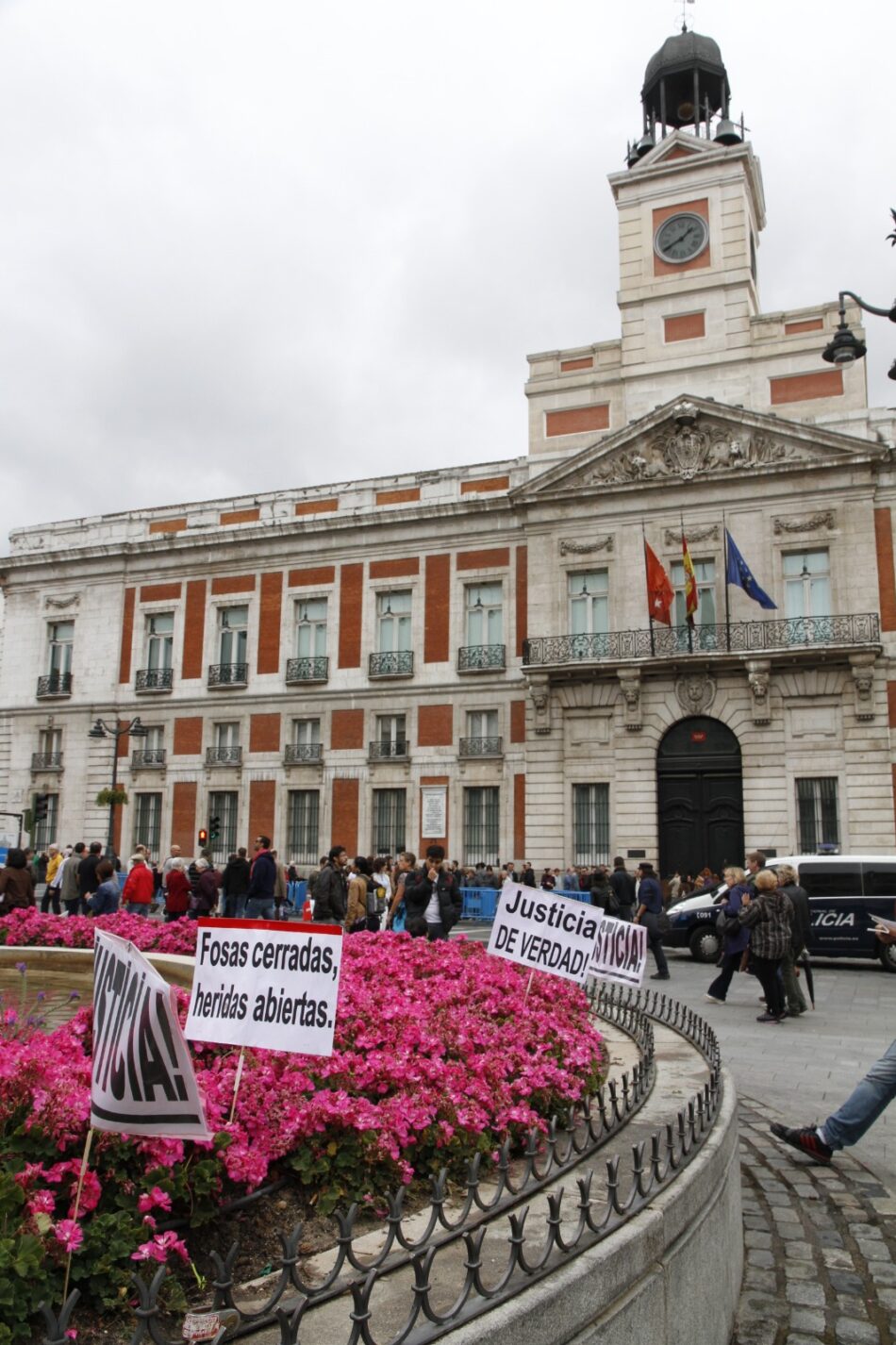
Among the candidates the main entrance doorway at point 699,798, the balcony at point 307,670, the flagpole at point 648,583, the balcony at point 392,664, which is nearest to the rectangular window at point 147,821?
the balcony at point 307,670

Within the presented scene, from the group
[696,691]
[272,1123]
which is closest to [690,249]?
[696,691]

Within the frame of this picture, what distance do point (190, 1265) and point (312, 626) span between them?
2897 centimetres

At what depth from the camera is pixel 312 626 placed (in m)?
31.8

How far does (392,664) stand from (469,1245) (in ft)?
90.4

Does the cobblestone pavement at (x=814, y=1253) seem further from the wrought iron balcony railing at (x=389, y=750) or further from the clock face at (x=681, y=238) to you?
the clock face at (x=681, y=238)

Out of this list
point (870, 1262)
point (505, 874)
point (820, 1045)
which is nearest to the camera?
point (870, 1262)

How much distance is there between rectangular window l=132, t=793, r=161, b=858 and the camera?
32031mm


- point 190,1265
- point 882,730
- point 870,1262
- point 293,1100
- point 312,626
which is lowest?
point 870,1262

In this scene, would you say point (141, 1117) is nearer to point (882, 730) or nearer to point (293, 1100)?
point (293, 1100)

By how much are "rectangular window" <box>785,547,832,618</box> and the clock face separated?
29.8 ft

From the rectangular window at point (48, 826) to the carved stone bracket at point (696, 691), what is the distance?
18.9 meters

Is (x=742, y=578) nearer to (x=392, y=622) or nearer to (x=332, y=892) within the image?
(x=392, y=622)

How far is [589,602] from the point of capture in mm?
28422

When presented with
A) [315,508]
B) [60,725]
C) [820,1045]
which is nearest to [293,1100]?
[820,1045]
